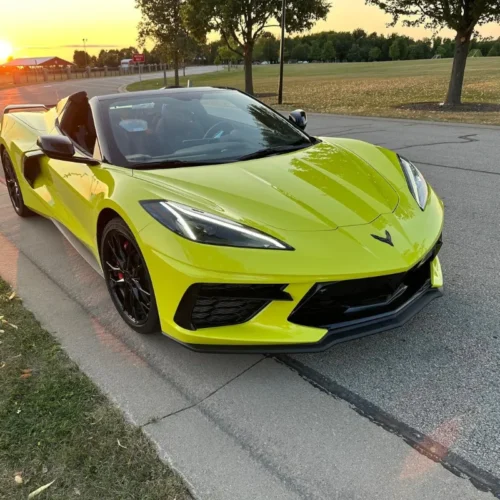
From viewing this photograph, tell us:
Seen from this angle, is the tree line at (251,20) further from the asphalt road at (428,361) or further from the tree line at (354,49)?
the tree line at (354,49)

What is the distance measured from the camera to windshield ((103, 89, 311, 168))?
321 cm

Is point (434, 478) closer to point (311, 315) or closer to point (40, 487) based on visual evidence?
point (311, 315)

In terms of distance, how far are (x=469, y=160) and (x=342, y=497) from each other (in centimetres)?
645

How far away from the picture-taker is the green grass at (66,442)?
1886mm

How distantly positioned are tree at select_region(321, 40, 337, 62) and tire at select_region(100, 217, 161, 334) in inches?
4425

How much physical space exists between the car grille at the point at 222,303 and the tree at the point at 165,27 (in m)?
27.6

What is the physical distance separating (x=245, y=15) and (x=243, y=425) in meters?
20.2

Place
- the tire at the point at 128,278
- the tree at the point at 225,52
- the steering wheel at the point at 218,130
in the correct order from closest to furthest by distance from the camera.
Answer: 1. the tire at the point at 128,278
2. the steering wheel at the point at 218,130
3. the tree at the point at 225,52

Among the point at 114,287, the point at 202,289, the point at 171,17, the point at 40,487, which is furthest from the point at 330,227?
the point at 171,17

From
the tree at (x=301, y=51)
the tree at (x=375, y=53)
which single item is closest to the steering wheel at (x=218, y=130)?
the tree at (x=375, y=53)

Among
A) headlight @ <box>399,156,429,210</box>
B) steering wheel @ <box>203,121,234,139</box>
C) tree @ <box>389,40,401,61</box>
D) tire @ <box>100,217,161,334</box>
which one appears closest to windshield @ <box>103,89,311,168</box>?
steering wheel @ <box>203,121,234,139</box>

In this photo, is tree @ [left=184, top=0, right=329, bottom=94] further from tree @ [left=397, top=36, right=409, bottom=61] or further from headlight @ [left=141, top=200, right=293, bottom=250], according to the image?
tree @ [left=397, top=36, right=409, bottom=61]

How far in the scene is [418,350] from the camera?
2.65 m

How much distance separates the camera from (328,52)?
105688 millimetres
